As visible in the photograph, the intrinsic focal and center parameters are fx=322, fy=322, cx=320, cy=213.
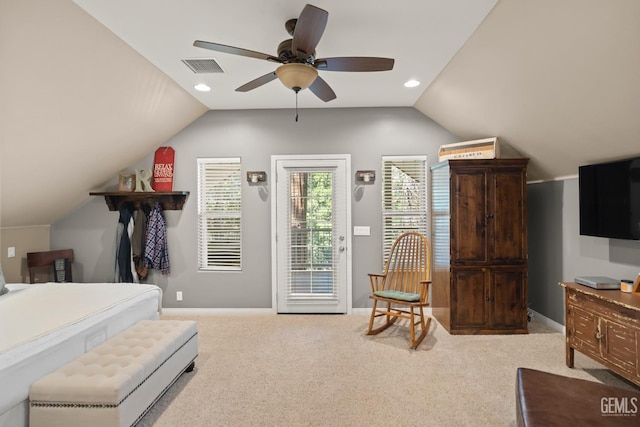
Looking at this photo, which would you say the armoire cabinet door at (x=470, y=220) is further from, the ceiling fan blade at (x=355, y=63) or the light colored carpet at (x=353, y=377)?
the ceiling fan blade at (x=355, y=63)

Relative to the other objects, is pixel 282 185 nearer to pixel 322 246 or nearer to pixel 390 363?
pixel 322 246

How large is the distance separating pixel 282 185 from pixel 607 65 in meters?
3.34

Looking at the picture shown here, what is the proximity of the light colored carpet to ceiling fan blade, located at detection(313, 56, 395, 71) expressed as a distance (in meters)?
2.40

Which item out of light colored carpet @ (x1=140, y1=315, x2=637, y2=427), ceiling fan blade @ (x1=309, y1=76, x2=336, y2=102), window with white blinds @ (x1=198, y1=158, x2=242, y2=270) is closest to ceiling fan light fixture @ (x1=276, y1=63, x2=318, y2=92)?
ceiling fan blade @ (x1=309, y1=76, x2=336, y2=102)

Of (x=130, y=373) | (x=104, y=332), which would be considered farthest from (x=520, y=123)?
(x=104, y=332)

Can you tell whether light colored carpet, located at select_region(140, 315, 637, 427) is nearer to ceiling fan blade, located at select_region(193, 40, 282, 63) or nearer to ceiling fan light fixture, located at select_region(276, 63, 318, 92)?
ceiling fan light fixture, located at select_region(276, 63, 318, 92)

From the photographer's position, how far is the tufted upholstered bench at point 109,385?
5.88ft

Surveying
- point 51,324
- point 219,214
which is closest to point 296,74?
point 51,324

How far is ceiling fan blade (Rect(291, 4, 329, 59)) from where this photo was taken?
67.5 inches

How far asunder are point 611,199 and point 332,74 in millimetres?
2745

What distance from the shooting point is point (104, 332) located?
2.43 meters

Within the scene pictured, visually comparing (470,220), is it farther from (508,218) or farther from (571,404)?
(571,404)

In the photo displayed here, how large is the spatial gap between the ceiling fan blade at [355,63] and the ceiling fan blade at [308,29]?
132 millimetres

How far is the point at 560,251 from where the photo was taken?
11.7ft
